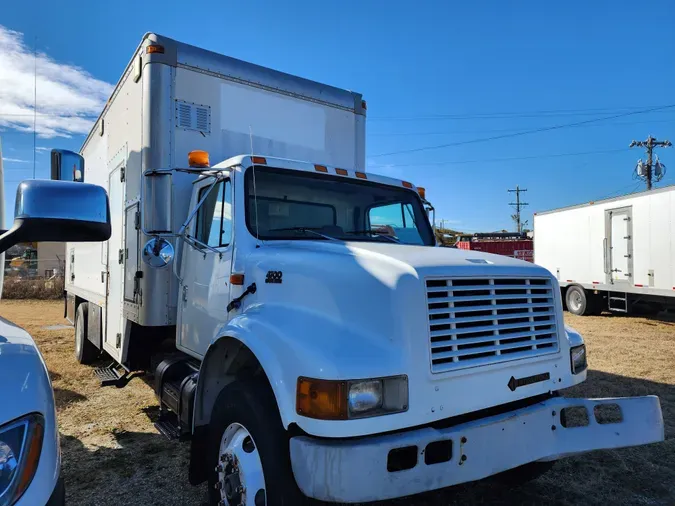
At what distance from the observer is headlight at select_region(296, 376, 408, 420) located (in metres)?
2.18

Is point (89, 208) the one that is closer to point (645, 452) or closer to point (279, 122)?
point (279, 122)

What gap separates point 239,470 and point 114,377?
10.6 ft

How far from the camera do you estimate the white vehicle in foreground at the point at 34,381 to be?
1.35 metres

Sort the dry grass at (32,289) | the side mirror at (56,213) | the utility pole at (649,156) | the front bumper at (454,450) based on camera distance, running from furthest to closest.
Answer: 1. the utility pole at (649,156)
2. the dry grass at (32,289)
3. the front bumper at (454,450)
4. the side mirror at (56,213)

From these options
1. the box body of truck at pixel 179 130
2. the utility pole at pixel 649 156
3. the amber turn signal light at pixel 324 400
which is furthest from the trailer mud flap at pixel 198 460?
the utility pole at pixel 649 156

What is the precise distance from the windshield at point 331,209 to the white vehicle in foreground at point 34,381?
173 centimetres

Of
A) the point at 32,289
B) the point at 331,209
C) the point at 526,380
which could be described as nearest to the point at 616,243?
the point at 331,209

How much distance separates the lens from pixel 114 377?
5.27 m

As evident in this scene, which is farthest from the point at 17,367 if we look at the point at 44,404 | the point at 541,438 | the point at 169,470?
the point at 169,470

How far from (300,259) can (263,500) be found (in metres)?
1.29

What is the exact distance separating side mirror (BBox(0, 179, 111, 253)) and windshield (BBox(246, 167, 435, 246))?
5.58 ft

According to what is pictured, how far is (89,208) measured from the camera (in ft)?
5.61

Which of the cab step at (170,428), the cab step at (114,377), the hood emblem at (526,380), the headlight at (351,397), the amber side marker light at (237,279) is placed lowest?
the cab step at (170,428)

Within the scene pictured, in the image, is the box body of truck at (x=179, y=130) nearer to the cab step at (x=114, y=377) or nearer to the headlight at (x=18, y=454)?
the cab step at (x=114, y=377)
